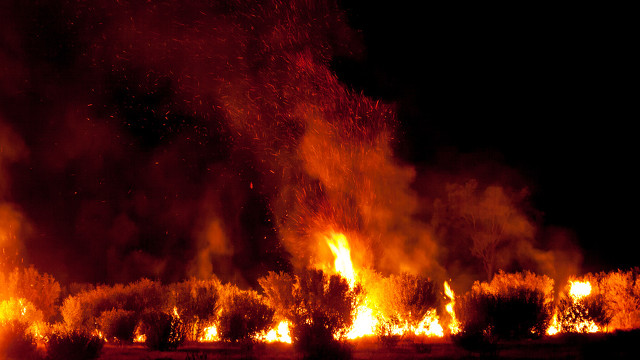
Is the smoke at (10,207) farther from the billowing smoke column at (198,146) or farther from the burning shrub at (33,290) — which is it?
the burning shrub at (33,290)

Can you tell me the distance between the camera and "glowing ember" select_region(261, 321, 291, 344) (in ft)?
33.9

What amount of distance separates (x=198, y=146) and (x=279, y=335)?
14.2 m

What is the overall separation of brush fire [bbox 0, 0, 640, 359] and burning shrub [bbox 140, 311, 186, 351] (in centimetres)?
3

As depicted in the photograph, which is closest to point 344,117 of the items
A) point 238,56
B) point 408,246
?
point 238,56

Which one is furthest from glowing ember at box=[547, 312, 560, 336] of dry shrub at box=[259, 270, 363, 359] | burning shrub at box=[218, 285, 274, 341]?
burning shrub at box=[218, 285, 274, 341]

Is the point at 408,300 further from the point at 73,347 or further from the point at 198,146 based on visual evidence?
the point at 198,146

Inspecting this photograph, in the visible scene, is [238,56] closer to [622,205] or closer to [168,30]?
[168,30]

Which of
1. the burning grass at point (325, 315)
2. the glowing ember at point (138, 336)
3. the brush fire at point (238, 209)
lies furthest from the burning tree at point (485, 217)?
the glowing ember at point (138, 336)

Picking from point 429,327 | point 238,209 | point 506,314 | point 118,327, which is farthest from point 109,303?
point 238,209

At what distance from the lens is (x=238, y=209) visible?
2402cm

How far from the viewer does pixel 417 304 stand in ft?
35.9

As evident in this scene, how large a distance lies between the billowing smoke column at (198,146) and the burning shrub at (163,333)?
7.32 metres

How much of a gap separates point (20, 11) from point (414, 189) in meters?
18.4

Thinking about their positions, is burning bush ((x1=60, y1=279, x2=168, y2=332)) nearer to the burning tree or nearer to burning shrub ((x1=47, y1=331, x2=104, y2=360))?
burning shrub ((x1=47, y1=331, x2=104, y2=360))
